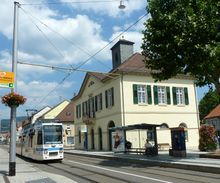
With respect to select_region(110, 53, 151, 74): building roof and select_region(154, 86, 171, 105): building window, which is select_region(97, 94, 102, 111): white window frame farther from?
select_region(154, 86, 171, 105): building window

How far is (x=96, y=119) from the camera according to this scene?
4759 cm

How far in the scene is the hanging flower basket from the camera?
693 inches

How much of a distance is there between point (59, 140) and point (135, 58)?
2043 centimetres

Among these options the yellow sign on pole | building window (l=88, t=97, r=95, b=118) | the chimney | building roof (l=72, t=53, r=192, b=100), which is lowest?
the yellow sign on pole

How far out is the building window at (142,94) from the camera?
136ft

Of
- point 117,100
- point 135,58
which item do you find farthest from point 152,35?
point 135,58

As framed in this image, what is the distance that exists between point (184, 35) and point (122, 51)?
2741 centimetres

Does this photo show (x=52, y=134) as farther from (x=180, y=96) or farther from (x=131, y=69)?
(x=180, y=96)

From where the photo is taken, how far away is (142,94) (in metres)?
42.0

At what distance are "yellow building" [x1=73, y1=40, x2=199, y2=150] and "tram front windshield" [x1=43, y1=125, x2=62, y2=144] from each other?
40.5 ft

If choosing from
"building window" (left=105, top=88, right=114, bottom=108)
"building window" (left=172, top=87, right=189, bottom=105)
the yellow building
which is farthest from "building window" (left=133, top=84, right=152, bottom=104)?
"building window" (left=172, top=87, right=189, bottom=105)

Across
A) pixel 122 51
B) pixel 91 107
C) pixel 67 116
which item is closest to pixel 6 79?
pixel 122 51

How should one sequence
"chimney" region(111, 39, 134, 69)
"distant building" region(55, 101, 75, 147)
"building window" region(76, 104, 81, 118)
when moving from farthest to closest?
1. "distant building" region(55, 101, 75, 147)
2. "building window" region(76, 104, 81, 118)
3. "chimney" region(111, 39, 134, 69)

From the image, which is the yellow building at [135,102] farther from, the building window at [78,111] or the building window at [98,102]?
the building window at [78,111]
